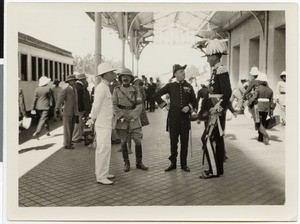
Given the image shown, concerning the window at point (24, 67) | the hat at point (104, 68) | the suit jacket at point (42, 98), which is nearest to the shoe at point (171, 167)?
the hat at point (104, 68)

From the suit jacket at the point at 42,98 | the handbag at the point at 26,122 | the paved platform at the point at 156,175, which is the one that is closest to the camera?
the paved platform at the point at 156,175

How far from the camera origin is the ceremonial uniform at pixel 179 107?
5051 millimetres

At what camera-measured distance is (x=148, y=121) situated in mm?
5180

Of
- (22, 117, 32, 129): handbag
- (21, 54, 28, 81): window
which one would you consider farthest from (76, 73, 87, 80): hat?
(22, 117, 32, 129): handbag

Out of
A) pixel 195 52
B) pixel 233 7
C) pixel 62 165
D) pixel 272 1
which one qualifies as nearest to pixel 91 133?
pixel 62 165

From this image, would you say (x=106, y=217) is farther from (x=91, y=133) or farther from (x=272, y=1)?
(x=272, y=1)

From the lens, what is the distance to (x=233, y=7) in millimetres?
4844

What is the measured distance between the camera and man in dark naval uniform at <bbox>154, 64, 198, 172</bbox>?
5.04 m

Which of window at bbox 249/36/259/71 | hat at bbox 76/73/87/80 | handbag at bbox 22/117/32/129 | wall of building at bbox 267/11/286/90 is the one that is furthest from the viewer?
window at bbox 249/36/259/71

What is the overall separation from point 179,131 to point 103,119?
77cm

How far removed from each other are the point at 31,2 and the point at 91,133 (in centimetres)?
130

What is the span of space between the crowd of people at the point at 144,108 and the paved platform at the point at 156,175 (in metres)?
0.08

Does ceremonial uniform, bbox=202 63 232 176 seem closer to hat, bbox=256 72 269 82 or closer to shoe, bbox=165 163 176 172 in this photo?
shoe, bbox=165 163 176 172

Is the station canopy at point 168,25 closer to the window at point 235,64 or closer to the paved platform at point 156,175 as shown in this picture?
the window at point 235,64
